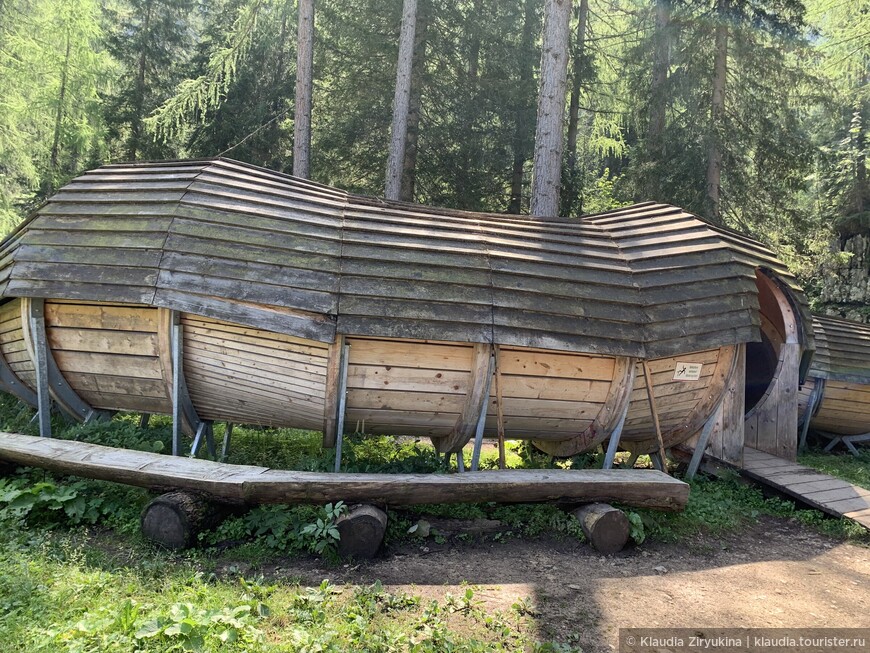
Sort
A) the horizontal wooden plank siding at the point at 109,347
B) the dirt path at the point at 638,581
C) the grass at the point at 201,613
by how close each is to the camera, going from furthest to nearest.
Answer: the horizontal wooden plank siding at the point at 109,347 < the dirt path at the point at 638,581 < the grass at the point at 201,613

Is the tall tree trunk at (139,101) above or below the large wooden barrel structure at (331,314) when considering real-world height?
above

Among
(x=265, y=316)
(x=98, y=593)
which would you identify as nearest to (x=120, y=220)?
(x=265, y=316)

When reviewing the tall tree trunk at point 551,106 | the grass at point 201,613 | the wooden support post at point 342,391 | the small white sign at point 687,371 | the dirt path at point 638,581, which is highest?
the tall tree trunk at point 551,106

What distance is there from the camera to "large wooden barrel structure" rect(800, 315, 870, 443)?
10820mm

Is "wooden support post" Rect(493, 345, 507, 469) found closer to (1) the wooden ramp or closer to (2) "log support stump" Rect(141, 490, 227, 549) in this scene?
(1) the wooden ramp

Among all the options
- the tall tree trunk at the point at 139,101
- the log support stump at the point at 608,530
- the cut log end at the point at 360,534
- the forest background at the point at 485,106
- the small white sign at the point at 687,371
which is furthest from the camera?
the tall tree trunk at the point at 139,101

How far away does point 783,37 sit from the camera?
1370 centimetres

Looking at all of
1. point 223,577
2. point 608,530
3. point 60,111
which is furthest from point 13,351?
point 60,111

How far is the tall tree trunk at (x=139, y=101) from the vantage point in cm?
1820

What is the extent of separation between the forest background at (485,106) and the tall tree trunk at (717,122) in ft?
0.12

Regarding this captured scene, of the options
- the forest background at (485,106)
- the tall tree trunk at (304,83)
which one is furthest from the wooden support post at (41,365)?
the forest background at (485,106)

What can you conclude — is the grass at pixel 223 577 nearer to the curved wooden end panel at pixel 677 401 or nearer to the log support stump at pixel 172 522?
the log support stump at pixel 172 522

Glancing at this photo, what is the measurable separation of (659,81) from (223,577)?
16297 mm

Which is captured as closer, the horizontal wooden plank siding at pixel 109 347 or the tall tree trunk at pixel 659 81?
the horizontal wooden plank siding at pixel 109 347
